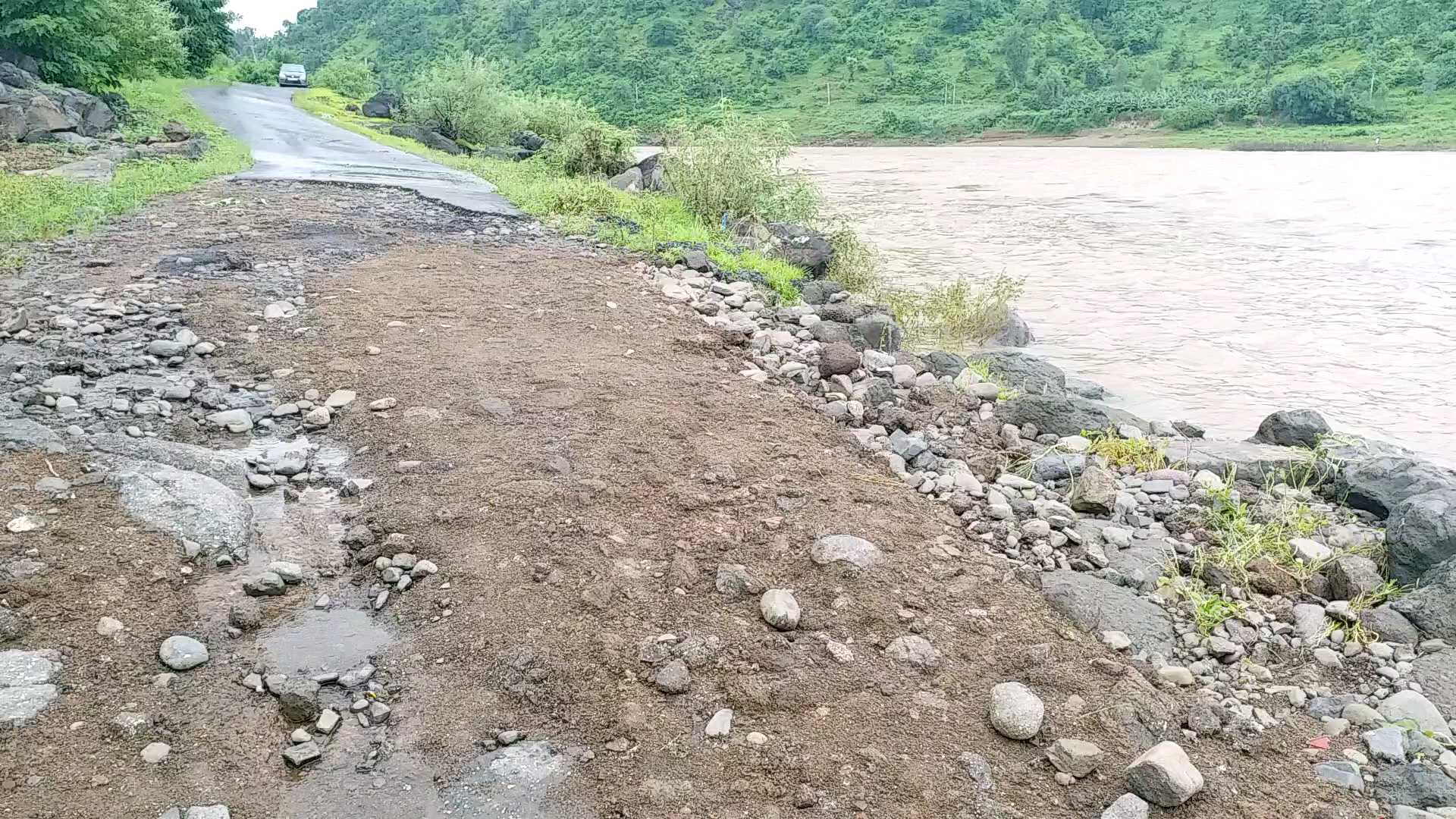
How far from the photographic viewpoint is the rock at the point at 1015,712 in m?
3.29

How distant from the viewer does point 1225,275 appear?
15.5 m

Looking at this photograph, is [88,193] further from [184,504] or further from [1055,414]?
[1055,414]

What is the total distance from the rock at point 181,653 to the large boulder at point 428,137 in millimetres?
24116

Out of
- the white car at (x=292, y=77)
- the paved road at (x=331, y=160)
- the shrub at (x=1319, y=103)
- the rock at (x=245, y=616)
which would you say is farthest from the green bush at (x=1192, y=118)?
the rock at (x=245, y=616)

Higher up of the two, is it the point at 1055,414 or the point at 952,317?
the point at 1055,414

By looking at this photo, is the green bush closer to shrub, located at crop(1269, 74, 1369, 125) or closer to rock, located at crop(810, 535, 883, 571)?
shrub, located at crop(1269, 74, 1369, 125)

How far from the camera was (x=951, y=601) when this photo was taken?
13.5ft

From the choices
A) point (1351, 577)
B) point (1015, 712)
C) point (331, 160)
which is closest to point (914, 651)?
point (1015, 712)

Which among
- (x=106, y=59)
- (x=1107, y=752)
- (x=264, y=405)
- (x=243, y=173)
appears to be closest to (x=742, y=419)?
(x=264, y=405)

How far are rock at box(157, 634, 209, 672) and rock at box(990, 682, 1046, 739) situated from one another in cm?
269

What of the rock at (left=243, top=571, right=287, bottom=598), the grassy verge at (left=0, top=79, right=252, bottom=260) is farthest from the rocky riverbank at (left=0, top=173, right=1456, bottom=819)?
the grassy verge at (left=0, top=79, right=252, bottom=260)

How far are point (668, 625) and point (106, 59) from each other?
26.0 meters

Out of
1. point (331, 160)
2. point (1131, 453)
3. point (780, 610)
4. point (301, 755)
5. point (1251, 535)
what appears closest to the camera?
point (301, 755)

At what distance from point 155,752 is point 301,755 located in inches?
16.3
